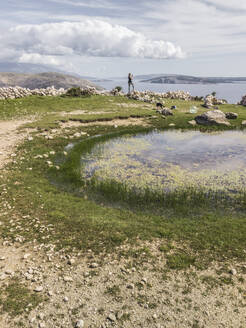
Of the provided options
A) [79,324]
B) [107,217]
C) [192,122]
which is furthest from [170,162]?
[192,122]

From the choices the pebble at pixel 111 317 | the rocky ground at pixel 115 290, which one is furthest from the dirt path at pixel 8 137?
the pebble at pixel 111 317

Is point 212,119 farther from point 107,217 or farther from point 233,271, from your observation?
point 233,271

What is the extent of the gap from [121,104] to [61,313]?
40094 mm

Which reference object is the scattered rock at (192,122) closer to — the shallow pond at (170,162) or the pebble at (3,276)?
the shallow pond at (170,162)

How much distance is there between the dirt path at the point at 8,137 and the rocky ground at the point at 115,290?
1086cm

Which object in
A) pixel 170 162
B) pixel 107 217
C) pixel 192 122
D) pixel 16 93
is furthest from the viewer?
pixel 16 93

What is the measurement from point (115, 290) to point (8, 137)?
822 inches

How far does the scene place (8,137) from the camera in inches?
947

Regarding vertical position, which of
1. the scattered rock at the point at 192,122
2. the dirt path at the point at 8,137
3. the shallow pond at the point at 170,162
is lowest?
the shallow pond at the point at 170,162

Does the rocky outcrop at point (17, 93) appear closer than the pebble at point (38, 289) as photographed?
No

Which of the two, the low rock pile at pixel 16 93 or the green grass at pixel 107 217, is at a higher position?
the low rock pile at pixel 16 93

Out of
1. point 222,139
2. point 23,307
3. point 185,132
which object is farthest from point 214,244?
point 185,132

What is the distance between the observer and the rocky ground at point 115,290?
6.99 meters

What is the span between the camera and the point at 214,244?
10.1m
